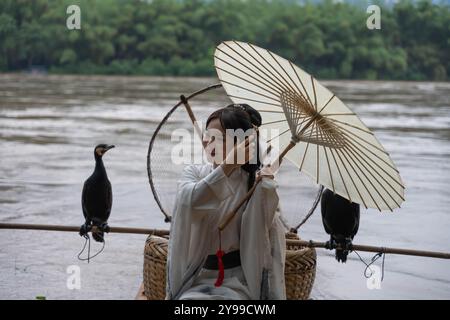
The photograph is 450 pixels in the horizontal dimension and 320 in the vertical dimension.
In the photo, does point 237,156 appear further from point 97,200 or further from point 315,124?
point 97,200

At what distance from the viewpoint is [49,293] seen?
4148 millimetres

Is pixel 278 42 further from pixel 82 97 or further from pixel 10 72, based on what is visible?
pixel 82 97

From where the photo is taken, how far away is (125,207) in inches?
261

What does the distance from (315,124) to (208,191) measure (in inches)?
23.3

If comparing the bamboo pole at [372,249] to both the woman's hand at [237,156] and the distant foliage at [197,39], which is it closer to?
the woman's hand at [237,156]

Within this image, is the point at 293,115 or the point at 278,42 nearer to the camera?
the point at 293,115

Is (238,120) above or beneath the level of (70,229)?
above

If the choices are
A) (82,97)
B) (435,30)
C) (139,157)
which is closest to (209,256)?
(139,157)

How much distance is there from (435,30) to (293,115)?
1379 inches

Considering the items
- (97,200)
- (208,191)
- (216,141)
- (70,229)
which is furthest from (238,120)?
(97,200)

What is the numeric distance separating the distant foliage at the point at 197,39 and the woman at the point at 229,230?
103ft

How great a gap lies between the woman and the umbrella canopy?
0.25 meters
